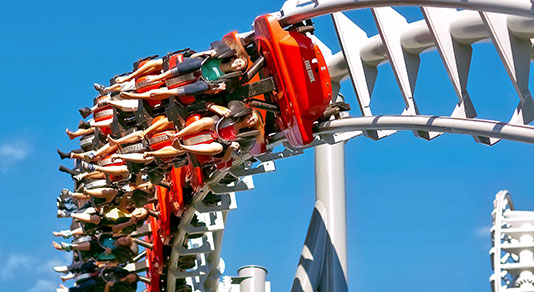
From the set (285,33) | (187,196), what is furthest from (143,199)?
(285,33)

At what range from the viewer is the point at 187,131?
39.9 feet

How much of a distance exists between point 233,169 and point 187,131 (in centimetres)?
275

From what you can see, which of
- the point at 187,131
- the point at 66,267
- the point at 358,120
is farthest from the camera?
the point at 66,267

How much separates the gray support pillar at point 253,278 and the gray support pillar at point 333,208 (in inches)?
123

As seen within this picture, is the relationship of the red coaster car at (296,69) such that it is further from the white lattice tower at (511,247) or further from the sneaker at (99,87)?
the white lattice tower at (511,247)

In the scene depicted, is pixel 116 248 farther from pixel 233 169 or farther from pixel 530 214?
pixel 530 214

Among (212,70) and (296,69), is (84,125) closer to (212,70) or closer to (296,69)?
(212,70)

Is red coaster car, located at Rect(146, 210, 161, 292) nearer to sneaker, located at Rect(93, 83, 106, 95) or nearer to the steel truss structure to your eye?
the steel truss structure

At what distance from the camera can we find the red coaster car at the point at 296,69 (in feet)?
38.4

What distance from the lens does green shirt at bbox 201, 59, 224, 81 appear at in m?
12.1

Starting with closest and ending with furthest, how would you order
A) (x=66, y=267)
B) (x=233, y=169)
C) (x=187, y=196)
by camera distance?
(x=233, y=169), (x=187, y=196), (x=66, y=267)

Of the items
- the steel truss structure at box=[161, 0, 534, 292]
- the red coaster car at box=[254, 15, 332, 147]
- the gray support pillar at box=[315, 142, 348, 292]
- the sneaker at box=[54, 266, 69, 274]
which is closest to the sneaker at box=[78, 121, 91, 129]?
the steel truss structure at box=[161, 0, 534, 292]

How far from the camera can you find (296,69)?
462 inches

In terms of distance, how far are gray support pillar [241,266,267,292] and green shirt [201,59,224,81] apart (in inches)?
337
